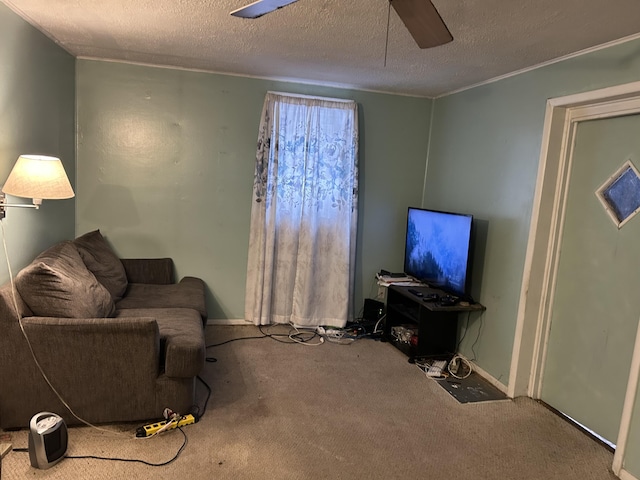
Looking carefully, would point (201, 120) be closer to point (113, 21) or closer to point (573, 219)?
point (113, 21)

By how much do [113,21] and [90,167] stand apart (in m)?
1.43

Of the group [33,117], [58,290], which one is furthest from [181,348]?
[33,117]

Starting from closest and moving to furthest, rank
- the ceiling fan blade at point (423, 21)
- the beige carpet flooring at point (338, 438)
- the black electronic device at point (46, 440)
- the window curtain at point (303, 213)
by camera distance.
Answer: the ceiling fan blade at point (423, 21)
the black electronic device at point (46, 440)
the beige carpet flooring at point (338, 438)
the window curtain at point (303, 213)

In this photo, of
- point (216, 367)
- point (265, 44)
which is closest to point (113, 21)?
point (265, 44)

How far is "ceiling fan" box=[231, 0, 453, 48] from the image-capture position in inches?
62.2

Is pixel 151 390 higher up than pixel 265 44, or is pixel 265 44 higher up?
pixel 265 44

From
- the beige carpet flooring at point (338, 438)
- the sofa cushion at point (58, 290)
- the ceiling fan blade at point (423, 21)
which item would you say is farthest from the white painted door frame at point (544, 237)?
the sofa cushion at point (58, 290)

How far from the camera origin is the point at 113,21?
266cm

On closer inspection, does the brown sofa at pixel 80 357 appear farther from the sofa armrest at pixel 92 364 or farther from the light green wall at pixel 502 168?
the light green wall at pixel 502 168

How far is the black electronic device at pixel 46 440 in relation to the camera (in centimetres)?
199

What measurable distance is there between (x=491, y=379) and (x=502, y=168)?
1.55 meters

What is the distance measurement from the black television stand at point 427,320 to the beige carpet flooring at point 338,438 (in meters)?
0.30

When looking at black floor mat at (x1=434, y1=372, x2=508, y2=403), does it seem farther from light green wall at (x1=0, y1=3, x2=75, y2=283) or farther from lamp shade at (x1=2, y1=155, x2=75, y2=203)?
light green wall at (x1=0, y1=3, x2=75, y2=283)

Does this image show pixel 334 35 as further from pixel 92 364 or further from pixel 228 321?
pixel 228 321
